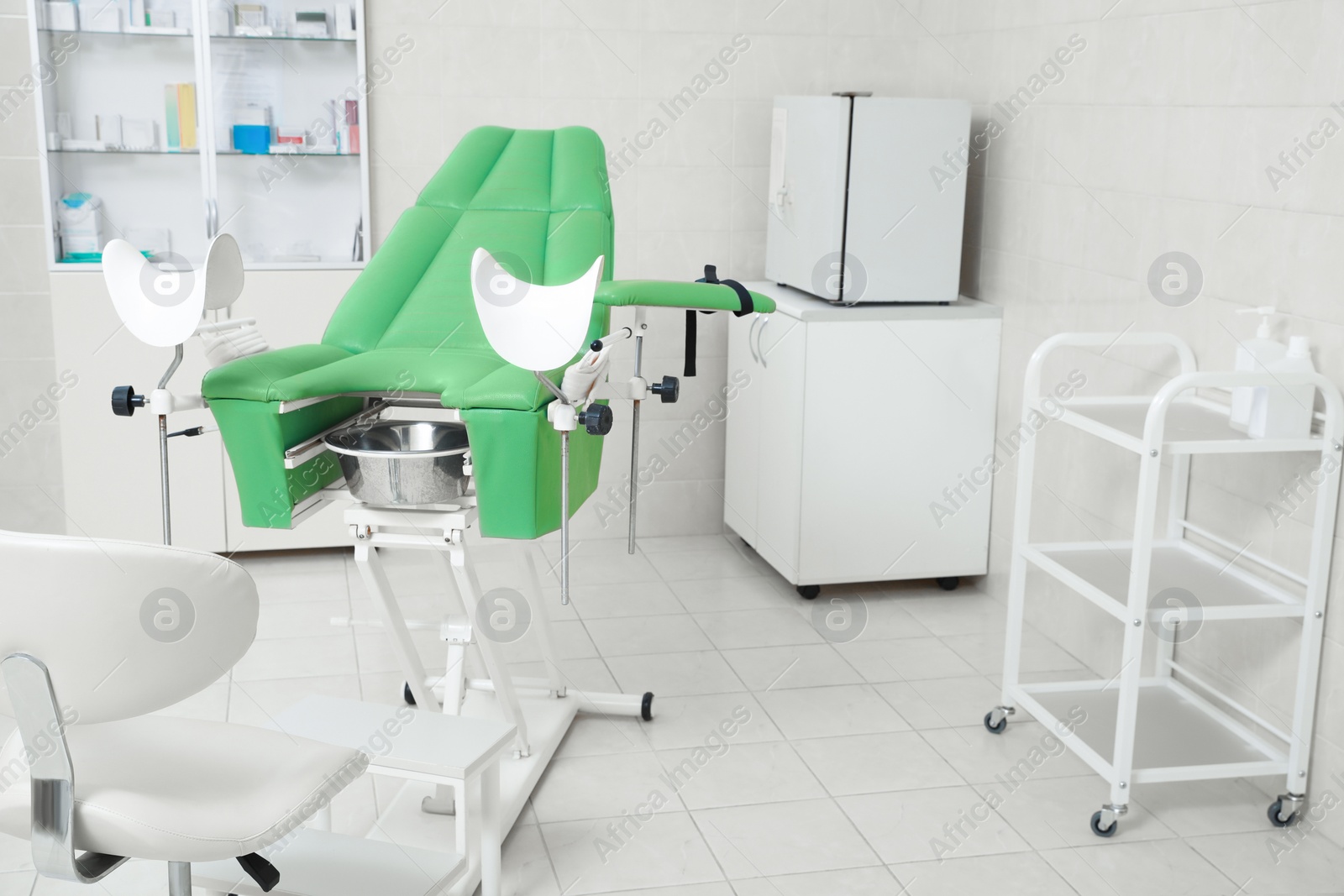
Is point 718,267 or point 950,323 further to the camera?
point 718,267

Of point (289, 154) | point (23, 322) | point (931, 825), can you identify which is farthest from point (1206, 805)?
point (23, 322)

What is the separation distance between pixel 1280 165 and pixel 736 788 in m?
1.75

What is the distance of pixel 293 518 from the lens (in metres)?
2.24

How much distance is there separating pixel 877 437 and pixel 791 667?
2.54ft

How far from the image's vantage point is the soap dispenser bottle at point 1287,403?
2404mm

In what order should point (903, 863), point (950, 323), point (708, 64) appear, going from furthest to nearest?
point (708, 64) → point (950, 323) → point (903, 863)

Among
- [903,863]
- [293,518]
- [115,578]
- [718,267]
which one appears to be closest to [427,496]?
[293,518]

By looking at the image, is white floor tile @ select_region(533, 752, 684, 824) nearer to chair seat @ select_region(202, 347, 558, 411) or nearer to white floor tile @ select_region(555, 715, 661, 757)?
white floor tile @ select_region(555, 715, 661, 757)

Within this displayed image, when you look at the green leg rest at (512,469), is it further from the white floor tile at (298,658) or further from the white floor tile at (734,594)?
A: the white floor tile at (734,594)

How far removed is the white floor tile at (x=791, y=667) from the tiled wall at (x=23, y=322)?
2.33 meters

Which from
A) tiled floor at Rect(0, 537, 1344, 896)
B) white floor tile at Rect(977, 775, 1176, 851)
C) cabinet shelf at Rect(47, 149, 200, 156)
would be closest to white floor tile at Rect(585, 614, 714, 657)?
tiled floor at Rect(0, 537, 1344, 896)

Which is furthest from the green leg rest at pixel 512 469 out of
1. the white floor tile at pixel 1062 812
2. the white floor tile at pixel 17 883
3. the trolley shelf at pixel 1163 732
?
the trolley shelf at pixel 1163 732

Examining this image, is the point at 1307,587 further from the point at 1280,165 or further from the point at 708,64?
the point at 708,64

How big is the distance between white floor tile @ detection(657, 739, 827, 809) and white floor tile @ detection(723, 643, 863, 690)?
0.36 metres
